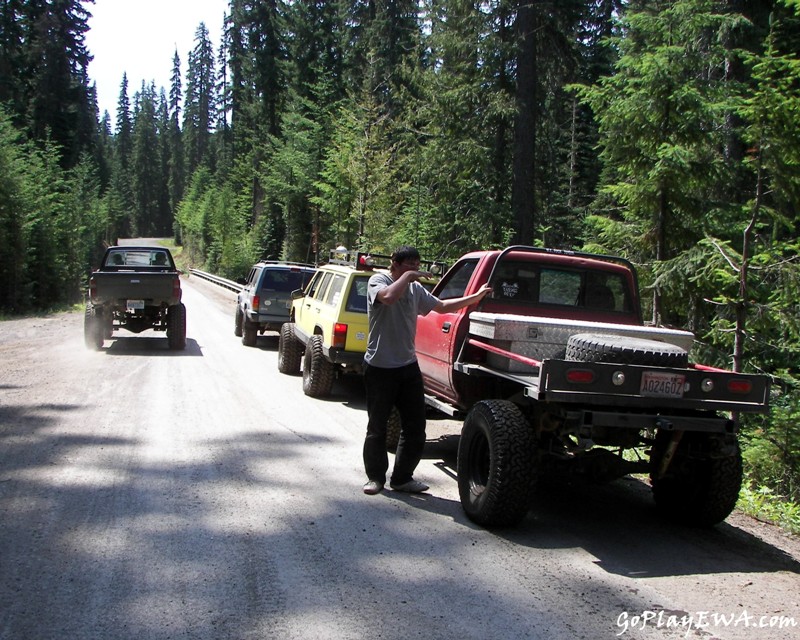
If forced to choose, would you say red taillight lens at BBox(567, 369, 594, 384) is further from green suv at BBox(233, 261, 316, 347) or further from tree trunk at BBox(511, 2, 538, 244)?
tree trunk at BBox(511, 2, 538, 244)

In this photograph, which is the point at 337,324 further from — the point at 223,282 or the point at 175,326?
the point at 223,282

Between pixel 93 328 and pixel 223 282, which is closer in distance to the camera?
pixel 93 328

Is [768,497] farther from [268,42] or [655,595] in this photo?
[268,42]

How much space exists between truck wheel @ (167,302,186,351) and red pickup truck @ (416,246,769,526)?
9.43m

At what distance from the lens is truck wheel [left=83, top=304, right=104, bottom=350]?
14.1 meters

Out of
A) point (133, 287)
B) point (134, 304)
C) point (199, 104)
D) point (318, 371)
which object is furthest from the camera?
point (199, 104)

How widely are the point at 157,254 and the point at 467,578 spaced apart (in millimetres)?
13999

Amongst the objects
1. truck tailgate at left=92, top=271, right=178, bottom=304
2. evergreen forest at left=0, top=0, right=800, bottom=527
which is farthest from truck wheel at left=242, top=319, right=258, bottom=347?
evergreen forest at left=0, top=0, right=800, bottom=527

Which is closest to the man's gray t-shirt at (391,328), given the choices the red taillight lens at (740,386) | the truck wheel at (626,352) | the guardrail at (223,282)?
the truck wheel at (626,352)

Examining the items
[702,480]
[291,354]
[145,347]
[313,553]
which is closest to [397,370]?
[313,553]

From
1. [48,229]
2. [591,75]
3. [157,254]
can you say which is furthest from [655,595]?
[591,75]

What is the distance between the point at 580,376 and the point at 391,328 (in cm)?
177

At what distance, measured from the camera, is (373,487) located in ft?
19.4

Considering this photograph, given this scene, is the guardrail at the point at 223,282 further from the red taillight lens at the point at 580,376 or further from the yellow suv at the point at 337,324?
the red taillight lens at the point at 580,376
